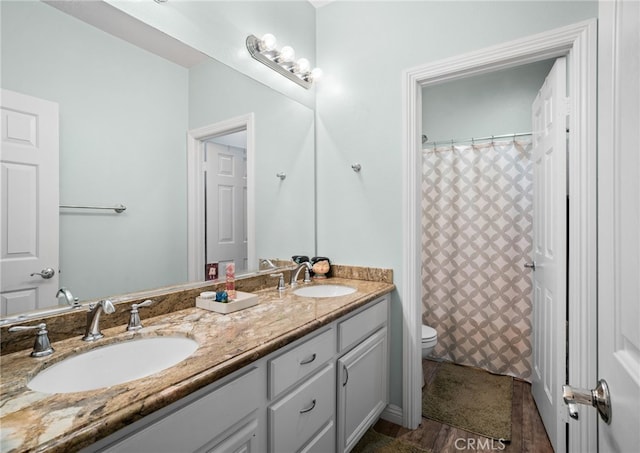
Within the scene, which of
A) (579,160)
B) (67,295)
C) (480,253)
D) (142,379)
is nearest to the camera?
(142,379)

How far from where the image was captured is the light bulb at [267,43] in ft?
6.07

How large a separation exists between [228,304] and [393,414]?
1.31 m

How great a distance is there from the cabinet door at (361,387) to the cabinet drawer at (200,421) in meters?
0.59

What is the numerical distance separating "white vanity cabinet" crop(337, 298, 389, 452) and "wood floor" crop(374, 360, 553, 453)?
20 cm

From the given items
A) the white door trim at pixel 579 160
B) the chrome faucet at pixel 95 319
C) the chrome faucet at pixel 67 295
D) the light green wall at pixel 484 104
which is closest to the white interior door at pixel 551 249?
the white door trim at pixel 579 160

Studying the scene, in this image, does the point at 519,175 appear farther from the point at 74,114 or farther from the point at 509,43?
the point at 74,114

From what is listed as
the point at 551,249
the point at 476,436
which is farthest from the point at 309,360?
the point at 551,249

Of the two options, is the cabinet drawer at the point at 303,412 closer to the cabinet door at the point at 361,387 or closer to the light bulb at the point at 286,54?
the cabinet door at the point at 361,387

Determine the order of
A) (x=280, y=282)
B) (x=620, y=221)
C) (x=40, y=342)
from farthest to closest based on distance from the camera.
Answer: (x=280, y=282) → (x=40, y=342) → (x=620, y=221)

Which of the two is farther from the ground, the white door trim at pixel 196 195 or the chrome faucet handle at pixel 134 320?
the white door trim at pixel 196 195

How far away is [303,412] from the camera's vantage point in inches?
48.4

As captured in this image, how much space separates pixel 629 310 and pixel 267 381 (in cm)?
92

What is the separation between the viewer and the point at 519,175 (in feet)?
8.34

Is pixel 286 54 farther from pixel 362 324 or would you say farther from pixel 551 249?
pixel 551 249
